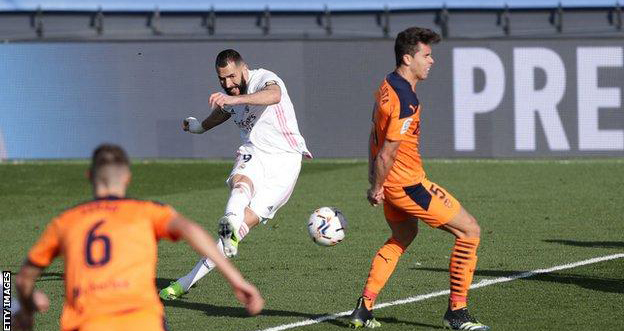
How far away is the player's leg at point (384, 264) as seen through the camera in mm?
9336

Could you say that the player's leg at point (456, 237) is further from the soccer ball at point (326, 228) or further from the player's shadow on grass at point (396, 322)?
Answer: the soccer ball at point (326, 228)

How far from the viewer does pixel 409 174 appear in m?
9.13

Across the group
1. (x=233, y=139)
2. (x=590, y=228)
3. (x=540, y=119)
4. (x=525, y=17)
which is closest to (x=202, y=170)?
(x=233, y=139)

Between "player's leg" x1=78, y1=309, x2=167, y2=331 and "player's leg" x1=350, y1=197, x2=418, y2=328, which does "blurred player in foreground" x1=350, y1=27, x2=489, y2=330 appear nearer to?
"player's leg" x1=350, y1=197, x2=418, y2=328

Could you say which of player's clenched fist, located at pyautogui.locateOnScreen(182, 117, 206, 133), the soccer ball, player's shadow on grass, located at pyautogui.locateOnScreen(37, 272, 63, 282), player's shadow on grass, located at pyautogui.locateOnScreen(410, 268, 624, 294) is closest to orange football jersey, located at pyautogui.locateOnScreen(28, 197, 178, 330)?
the soccer ball

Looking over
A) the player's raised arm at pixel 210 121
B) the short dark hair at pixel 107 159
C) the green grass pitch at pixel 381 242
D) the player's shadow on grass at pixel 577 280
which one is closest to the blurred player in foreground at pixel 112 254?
the short dark hair at pixel 107 159

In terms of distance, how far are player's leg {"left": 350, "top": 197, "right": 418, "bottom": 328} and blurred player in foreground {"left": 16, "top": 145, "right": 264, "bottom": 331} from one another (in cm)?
351

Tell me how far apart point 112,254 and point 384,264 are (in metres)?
3.93

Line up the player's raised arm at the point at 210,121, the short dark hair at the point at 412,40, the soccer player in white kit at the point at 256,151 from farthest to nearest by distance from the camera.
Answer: the player's raised arm at the point at 210,121, the soccer player in white kit at the point at 256,151, the short dark hair at the point at 412,40

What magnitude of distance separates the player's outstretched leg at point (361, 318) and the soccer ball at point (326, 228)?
0.71 meters

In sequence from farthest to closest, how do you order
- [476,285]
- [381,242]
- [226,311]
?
[381,242]
[476,285]
[226,311]

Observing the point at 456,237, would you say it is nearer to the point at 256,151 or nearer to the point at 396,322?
the point at 396,322

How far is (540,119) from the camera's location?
80.2 ft

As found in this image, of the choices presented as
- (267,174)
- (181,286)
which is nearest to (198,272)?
(181,286)
